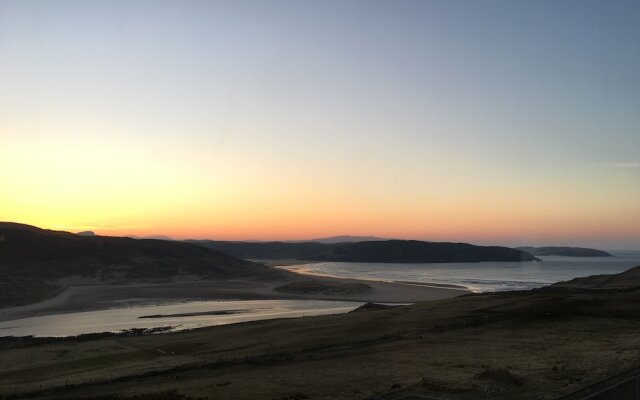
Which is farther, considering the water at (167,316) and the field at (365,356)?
the water at (167,316)

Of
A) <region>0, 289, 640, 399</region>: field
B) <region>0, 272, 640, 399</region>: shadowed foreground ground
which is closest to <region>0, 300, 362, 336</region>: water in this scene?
<region>0, 289, 640, 399</region>: field

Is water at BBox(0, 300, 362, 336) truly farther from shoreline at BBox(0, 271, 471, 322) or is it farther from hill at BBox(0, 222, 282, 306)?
hill at BBox(0, 222, 282, 306)

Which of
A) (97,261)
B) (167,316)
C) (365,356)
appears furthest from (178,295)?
(365,356)

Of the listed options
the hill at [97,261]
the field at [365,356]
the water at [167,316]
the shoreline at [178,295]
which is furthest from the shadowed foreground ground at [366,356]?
the hill at [97,261]

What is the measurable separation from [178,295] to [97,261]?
131ft

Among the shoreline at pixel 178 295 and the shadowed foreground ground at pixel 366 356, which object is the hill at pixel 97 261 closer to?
the shoreline at pixel 178 295

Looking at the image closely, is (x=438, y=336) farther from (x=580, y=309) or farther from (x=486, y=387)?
(x=486, y=387)

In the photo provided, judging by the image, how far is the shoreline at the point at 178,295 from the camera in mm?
72062

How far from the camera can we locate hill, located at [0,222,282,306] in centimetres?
10794

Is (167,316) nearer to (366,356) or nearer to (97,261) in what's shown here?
(366,356)

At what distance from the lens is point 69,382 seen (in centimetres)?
2555

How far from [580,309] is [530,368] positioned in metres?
17.6

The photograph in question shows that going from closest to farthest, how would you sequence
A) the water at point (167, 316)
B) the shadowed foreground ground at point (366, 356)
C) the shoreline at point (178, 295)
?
the shadowed foreground ground at point (366, 356) → the water at point (167, 316) → the shoreline at point (178, 295)

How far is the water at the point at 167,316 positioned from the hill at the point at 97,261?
110ft
